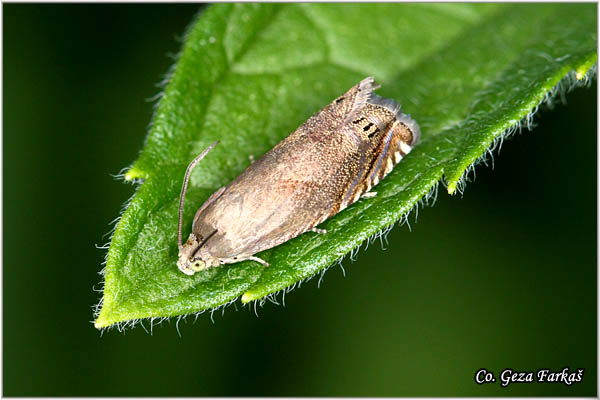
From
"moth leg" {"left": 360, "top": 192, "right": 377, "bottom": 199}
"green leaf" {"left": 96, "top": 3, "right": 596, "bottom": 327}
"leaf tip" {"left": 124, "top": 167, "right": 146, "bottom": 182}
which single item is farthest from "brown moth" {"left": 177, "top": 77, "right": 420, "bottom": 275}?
"leaf tip" {"left": 124, "top": 167, "right": 146, "bottom": 182}

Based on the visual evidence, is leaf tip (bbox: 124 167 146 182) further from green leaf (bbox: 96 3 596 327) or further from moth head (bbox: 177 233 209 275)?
moth head (bbox: 177 233 209 275)

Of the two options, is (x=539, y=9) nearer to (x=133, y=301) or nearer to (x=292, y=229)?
(x=292, y=229)

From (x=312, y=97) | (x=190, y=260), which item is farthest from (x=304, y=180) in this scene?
(x=312, y=97)

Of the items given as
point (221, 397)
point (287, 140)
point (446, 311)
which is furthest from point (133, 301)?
point (446, 311)

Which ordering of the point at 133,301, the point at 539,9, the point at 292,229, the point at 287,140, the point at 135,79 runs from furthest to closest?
the point at 135,79, the point at 539,9, the point at 287,140, the point at 292,229, the point at 133,301

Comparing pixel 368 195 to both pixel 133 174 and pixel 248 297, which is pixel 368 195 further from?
pixel 133 174

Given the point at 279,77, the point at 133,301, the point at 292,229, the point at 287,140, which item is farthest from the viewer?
the point at 279,77
